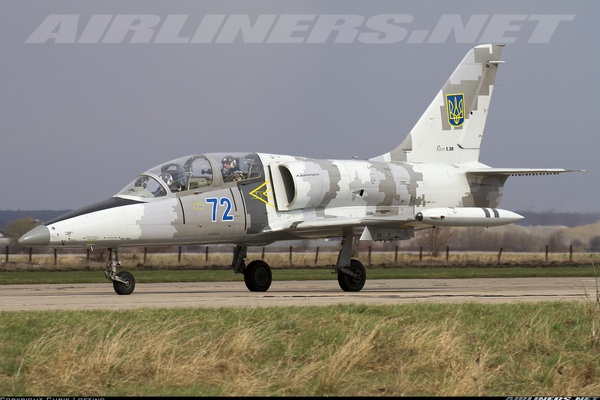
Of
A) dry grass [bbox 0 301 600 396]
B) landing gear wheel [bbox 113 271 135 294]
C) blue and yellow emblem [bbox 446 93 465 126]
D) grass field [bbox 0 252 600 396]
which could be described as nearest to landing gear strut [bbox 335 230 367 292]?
landing gear wheel [bbox 113 271 135 294]

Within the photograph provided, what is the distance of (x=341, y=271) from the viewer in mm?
23312

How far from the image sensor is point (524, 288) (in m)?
24.6

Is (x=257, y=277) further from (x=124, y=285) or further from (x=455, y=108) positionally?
(x=455, y=108)

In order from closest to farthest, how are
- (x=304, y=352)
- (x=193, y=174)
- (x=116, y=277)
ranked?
1. (x=304, y=352)
2. (x=116, y=277)
3. (x=193, y=174)

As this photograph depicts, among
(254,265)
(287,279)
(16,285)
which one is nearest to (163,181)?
(254,265)

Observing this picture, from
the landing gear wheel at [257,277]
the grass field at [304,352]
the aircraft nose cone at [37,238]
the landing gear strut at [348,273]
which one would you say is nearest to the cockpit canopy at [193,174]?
the aircraft nose cone at [37,238]

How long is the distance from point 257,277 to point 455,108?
277 inches

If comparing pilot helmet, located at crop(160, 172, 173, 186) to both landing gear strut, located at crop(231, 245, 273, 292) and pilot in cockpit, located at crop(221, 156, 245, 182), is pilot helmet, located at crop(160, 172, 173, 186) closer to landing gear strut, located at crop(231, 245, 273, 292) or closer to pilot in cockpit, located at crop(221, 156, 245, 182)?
pilot in cockpit, located at crop(221, 156, 245, 182)

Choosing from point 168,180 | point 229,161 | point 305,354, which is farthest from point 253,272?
point 305,354

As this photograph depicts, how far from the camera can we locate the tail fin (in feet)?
87.0

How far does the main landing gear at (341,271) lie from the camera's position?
23328 millimetres

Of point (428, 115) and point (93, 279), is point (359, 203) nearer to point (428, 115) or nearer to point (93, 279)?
point (428, 115)

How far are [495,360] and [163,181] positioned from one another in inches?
403

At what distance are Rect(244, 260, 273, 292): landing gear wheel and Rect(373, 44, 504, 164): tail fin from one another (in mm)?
5049
